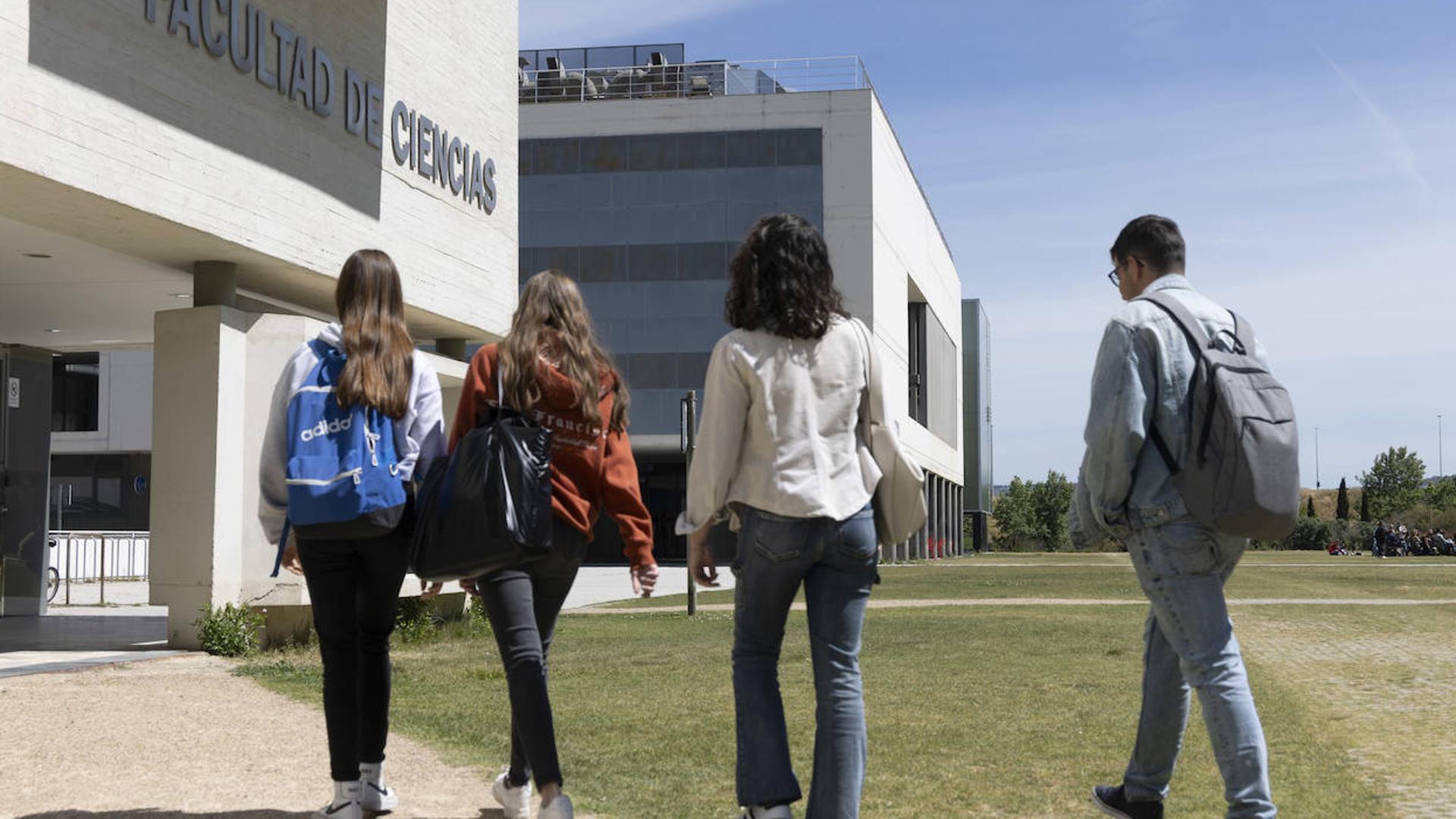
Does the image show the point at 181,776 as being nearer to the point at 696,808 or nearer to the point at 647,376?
the point at 696,808

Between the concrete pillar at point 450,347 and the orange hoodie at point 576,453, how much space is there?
11.8m

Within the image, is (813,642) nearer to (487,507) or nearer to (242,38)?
(487,507)

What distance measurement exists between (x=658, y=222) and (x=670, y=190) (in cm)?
120

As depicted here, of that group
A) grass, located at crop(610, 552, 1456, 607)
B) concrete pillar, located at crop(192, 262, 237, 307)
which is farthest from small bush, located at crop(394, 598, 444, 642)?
grass, located at crop(610, 552, 1456, 607)

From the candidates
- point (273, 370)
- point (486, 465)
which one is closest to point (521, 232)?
point (273, 370)

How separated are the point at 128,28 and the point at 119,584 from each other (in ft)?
70.7

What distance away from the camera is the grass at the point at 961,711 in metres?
6.19

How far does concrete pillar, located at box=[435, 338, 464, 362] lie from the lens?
55.2 feet

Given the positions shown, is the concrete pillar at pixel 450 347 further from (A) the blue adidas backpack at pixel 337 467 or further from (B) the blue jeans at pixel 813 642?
(B) the blue jeans at pixel 813 642

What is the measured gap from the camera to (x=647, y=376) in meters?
50.8

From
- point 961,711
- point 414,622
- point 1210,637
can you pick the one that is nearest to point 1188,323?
point 1210,637

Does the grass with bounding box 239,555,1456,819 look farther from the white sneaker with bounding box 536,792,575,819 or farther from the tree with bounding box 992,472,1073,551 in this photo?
the tree with bounding box 992,472,1073,551

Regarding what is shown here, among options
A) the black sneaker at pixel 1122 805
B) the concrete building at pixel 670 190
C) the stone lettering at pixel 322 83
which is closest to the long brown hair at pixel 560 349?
the black sneaker at pixel 1122 805

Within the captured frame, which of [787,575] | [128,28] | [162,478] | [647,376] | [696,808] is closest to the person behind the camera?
[787,575]
